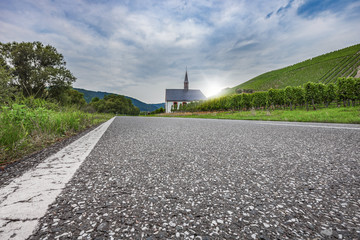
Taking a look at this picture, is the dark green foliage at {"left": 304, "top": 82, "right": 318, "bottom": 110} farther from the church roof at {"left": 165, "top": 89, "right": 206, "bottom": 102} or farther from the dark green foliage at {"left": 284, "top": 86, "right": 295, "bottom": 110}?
the church roof at {"left": 165, "top": 89, "right": 206, "bottom": 102}

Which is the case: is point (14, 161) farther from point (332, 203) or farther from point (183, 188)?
point (332, 203)

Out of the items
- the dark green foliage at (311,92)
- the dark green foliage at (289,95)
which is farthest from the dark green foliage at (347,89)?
the dark green foliage at (289,95)

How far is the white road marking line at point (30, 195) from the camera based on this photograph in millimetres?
796

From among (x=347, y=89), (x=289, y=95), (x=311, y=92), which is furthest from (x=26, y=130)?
(x=289, y=95)

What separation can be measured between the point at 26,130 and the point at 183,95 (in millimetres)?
70133

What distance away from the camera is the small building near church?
70938 millimetres

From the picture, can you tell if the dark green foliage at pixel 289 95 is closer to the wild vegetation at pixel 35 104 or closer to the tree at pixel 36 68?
the wild vegetation at pixel 35 104

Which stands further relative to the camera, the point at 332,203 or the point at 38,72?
the point at 38,72

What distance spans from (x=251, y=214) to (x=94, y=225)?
874 mm

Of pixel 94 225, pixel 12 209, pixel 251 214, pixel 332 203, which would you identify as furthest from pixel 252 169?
pixel 12 209

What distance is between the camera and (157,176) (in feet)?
4.95

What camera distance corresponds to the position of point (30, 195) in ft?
3.59

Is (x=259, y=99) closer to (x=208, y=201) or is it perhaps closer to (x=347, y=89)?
(x=347, y=89)

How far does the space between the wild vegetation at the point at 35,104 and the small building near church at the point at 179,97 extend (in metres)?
20.8
